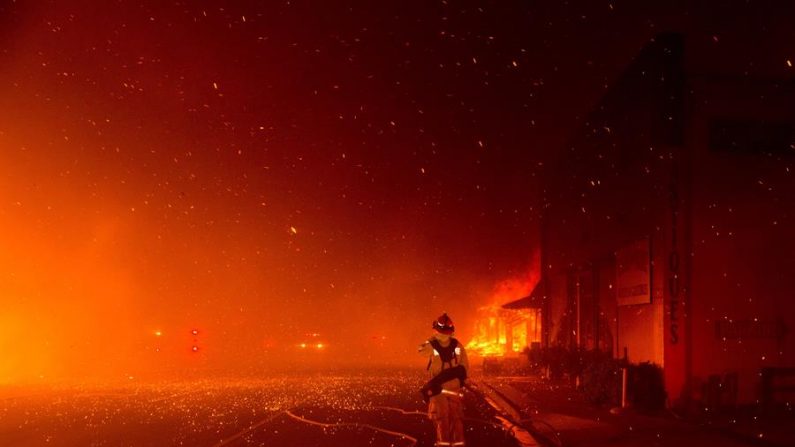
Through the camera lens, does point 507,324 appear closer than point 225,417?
No

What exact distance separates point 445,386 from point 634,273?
36.2 feet

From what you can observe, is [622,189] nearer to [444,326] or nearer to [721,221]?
[721,221]

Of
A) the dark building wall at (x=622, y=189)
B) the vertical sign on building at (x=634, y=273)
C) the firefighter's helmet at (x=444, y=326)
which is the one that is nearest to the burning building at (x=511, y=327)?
the dark building wall at (x=622, y=189)

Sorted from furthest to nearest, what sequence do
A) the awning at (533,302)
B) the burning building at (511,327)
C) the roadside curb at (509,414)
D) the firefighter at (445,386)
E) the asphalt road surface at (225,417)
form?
the burning building at (511,327) < the awning at (533,302) < the roadside curb at (509,414) < the asphalt road surface at (225,417) < the firefighter at (445,386)

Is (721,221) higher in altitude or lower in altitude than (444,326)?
higher

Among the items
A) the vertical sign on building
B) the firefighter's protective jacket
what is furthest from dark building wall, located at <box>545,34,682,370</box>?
the firefighter's protective jacket

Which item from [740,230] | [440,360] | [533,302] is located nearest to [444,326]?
[440,360]

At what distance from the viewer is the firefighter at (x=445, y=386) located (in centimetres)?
933

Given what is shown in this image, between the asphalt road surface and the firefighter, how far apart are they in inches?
78.6

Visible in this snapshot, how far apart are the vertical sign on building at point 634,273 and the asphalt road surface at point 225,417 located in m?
4.37

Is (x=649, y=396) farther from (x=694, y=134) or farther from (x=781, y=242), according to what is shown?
(x=694, y=134)

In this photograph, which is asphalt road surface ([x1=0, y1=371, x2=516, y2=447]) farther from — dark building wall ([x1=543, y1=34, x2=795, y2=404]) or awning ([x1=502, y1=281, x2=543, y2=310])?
awning ([x1=502, y1=281, x2=543, y2=310])

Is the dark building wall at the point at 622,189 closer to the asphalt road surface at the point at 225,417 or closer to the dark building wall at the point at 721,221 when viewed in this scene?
the dark building wall at the point at 721,221

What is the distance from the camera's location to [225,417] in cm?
1473
